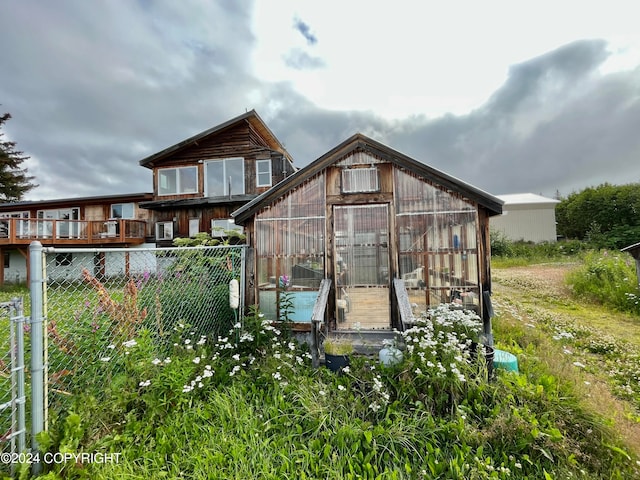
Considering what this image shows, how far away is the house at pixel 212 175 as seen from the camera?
13141 millimetres

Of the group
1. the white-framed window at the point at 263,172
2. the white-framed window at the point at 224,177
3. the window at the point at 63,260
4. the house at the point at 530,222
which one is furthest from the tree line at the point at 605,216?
the window at the point at 63,260

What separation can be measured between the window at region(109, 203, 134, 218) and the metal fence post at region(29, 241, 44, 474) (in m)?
16.6

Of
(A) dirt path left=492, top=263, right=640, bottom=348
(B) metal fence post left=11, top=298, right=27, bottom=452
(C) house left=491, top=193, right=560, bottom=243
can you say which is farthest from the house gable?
(C) house left=491, top=193, right=560, bottom=243

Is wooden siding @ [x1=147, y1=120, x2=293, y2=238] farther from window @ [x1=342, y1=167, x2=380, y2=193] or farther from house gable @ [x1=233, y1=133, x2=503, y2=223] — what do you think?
window @ [x1=342, y1=167, x2=380, y2=193]

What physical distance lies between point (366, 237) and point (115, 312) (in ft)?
12.1

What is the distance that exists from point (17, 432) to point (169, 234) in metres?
14.2

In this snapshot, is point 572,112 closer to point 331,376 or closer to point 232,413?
point 331,376

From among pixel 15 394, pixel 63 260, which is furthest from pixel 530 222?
pixel 15 394

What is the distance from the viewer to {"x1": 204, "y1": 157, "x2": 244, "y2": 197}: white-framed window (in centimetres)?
1330

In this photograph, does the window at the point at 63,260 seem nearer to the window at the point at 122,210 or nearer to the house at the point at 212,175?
the window at the point at 122,210

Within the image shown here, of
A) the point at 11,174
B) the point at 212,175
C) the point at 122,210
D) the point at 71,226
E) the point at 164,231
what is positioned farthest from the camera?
the point at 11,174

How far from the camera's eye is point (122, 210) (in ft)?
52.2

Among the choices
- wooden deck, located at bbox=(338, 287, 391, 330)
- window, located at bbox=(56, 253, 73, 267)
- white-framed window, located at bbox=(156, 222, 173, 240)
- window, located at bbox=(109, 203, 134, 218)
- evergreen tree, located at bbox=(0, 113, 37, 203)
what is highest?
evergreen tree, located at bbox=(0, 113, 37, 203)

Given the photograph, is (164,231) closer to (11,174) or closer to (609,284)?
(609,284)
